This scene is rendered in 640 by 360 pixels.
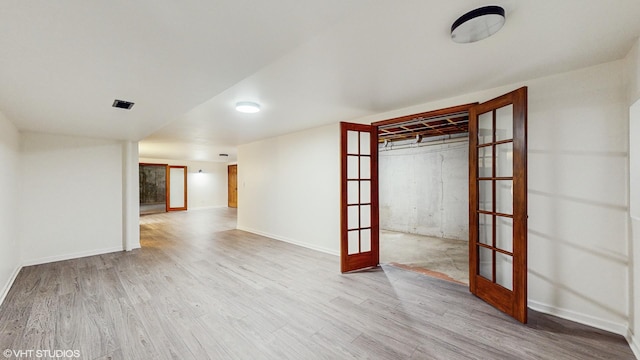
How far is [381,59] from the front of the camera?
6.86ft

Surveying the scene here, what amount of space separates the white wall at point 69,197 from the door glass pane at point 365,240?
463 centimetres

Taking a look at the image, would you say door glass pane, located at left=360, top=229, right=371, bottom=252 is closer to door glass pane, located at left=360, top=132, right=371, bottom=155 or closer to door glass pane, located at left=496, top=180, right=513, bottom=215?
door glass pane, located at left=360, top=132, right=371, bottom=155

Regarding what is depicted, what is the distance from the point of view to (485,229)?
2.81 m

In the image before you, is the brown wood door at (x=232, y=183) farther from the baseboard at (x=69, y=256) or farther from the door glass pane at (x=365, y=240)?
the door glass pane at (x=365, y=240)

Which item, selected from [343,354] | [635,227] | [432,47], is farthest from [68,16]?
[635,227]

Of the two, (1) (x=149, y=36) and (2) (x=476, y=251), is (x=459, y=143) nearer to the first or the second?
(2) (x=476, y=251)

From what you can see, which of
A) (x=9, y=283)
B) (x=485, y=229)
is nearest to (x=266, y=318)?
(x=485, y=229)

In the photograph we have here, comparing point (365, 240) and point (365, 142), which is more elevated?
point (365, 142)

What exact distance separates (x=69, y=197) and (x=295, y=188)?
12.9 ft

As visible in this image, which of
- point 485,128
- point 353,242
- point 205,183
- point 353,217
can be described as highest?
point 485,128

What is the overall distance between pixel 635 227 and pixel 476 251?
1209 mm

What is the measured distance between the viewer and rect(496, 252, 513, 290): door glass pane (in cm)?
253

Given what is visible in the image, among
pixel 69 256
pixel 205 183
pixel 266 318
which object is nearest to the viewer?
pixel 266 318

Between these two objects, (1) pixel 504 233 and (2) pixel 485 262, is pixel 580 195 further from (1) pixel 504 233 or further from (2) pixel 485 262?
(2) pixel 485 262
